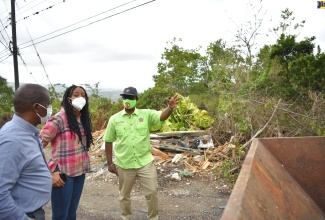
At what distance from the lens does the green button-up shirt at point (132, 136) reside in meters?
3.54

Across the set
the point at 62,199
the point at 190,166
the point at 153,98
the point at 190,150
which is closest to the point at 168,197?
the point at 190,166

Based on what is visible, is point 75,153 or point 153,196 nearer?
point 75,153

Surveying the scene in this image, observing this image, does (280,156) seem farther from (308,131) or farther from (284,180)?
(308,131)

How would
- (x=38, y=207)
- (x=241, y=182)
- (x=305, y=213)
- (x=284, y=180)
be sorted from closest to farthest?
1. (x=241, y=182)
2. (x=38, y=207)
3. (x=305, y=213)
4. (x=284, y=180)

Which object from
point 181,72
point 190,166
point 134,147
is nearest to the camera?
point 134,147

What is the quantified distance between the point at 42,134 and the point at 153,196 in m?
1.56

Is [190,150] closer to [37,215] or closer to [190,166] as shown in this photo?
[190,166]

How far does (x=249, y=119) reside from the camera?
643 cm

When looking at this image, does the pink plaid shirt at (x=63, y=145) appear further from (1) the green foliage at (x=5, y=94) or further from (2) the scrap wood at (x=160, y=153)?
(1) the green foliage at (x=5, y=94)

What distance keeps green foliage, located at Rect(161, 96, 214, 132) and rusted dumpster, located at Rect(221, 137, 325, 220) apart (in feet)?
17.2

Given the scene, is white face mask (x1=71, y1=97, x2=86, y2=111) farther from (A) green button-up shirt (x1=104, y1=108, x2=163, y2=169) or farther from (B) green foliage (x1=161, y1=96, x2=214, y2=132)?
(B) green foliage (x1=161, y1=96, x2=214, y2=132)

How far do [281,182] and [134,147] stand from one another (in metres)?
1.80

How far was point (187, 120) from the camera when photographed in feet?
26.9


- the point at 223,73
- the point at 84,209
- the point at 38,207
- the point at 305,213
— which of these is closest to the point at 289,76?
the point at 223,73
